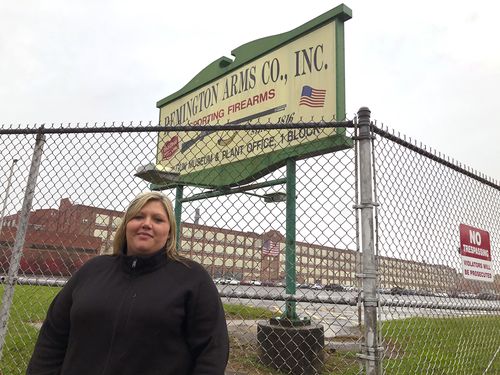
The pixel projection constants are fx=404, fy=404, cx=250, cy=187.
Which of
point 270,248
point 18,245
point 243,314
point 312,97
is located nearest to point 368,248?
point 270,248

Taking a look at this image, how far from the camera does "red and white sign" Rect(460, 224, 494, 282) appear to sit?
315 centimetres

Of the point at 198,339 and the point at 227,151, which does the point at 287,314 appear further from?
the point at 198,339

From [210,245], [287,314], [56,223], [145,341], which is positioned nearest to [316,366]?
[287,314]

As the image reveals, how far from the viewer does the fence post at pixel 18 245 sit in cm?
280

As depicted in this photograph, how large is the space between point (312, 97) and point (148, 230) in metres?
3.89

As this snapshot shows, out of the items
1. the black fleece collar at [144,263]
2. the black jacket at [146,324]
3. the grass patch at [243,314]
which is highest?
the black fleece collar at [144,263]

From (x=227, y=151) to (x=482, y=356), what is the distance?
4335 mm

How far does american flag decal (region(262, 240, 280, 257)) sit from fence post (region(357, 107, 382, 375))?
3.35ft

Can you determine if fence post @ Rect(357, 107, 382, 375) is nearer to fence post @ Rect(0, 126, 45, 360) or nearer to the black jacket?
the black jacket

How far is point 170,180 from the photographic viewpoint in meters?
5.82

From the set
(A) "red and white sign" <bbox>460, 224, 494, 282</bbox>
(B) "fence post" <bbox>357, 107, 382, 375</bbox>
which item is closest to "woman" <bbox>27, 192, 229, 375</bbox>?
(B) "fence post" <bbox>357, 107, 382, 375</bbox>

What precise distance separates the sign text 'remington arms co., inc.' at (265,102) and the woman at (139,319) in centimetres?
265

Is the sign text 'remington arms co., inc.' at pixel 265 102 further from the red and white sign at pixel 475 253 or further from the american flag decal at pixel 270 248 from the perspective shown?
the red and white sign at pixel 475 253

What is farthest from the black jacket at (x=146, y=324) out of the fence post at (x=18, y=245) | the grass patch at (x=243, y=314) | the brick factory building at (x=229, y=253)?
the grass patch at (x=243, y=314)
